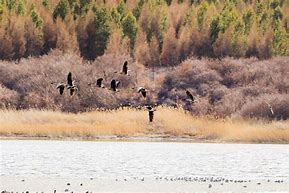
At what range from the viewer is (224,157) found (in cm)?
3175

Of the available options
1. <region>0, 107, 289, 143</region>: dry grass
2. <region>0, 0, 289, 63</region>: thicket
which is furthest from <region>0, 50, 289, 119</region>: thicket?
<region>0, 107, 289, 143</region>: dry grass

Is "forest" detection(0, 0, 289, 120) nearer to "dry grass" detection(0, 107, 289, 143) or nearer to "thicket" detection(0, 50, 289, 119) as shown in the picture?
"thicket" detection(0, 50, 289, 119)

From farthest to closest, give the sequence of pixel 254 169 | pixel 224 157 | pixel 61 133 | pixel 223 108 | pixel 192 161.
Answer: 1. pixel 223 108
2. pixel 61 133
3. pixel 224 157
4. pixel 192 161
5. pixel 254 169

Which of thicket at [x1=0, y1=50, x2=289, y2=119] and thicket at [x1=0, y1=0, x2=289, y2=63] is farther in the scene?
thicket at [x1=0, y1=0, x2=289, y2=63]

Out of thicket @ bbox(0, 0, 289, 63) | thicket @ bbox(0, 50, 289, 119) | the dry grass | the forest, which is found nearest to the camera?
the dry grass

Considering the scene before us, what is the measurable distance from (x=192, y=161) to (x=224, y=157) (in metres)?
2.38

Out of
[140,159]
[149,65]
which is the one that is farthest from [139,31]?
[140,159]

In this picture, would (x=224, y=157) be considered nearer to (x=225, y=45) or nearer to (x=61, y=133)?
(x=61, y=133)

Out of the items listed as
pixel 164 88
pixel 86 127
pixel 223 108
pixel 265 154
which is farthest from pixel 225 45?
pixel 265 154

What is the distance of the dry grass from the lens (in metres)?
40.5

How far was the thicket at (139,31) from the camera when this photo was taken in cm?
6272

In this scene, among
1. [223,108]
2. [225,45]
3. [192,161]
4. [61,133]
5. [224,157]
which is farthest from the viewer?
[225,45]

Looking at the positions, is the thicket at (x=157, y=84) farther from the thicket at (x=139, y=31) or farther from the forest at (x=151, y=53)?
the thicket at (x=139, y=31)

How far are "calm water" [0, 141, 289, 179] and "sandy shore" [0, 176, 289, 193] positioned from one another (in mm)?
1443
